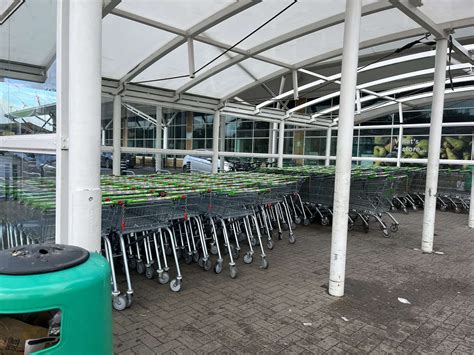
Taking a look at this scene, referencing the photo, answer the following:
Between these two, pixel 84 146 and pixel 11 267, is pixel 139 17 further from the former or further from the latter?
pixel 11 267

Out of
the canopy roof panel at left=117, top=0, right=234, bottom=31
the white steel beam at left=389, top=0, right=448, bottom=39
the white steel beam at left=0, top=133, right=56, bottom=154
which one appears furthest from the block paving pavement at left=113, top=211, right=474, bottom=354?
the canopy roof panel at left=117, top=0, right=234, bottom=31

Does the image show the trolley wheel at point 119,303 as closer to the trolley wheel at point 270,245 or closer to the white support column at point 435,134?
the trolley wheel at point 270,245

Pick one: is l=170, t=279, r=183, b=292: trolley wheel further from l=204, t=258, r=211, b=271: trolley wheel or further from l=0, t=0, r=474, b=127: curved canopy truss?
l=0, t=0, r=474, b=127: curved canopy truss

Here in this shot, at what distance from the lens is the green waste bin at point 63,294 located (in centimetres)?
151

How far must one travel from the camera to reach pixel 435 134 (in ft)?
20.7

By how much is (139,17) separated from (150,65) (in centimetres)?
Answer: 133

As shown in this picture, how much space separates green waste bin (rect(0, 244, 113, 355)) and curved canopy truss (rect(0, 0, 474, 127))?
2.20 metres

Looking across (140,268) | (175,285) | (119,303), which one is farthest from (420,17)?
(119,303)

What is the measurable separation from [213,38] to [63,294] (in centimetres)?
587

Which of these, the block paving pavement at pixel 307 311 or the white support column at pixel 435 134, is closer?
the block paving pavement at pixel 307 311

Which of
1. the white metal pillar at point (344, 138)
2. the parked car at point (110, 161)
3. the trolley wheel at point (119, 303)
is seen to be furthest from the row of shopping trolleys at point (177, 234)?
the parked car at point (110, 161)

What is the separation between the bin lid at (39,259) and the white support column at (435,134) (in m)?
6.12

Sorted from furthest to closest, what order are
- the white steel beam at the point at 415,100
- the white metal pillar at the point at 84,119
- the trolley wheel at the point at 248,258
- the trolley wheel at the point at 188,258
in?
1. the white steel beam at the point at 415,100
2. the trolley wheel at the point at 248,258
3. the trolley wheel at the point at 188,258
4. the white metal pillar at the point at 84,119

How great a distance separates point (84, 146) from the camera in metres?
2.37
